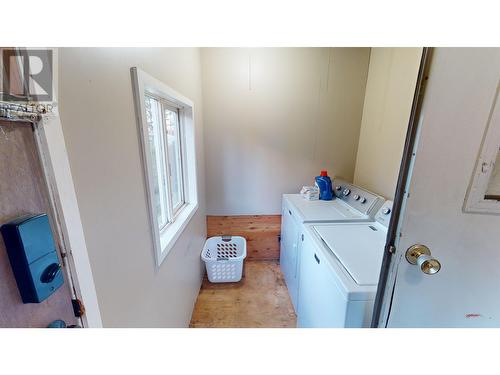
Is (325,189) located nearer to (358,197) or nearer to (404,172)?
(358,197)

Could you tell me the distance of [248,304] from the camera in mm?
2043

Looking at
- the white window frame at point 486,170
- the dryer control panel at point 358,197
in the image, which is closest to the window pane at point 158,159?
the white window frame at point 486,170

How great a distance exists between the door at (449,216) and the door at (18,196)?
102 cm

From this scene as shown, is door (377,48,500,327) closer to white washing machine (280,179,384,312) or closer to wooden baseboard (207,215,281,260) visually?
white washing machine (280,179,384,312)

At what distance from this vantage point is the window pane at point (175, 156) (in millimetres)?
1773

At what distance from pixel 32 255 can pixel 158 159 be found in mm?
1255

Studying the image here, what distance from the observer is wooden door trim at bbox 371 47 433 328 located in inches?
22.9

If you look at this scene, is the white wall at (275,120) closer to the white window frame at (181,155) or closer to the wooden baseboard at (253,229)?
the wooden baseboard at (253,229)

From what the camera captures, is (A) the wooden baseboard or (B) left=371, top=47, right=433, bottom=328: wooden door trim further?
(A) the wooden baseboard

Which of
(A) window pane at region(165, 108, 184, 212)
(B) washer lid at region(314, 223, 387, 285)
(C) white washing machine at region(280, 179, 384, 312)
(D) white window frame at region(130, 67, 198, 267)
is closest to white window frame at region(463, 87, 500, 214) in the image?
(B) washer lid at region(314, 223, 387, 285)

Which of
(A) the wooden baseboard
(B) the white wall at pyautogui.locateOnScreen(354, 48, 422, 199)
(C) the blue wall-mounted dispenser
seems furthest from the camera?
(A) the wooden baseboard

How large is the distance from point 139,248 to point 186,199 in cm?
113

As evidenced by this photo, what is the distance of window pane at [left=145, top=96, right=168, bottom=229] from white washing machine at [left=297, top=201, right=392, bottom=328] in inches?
45.2
